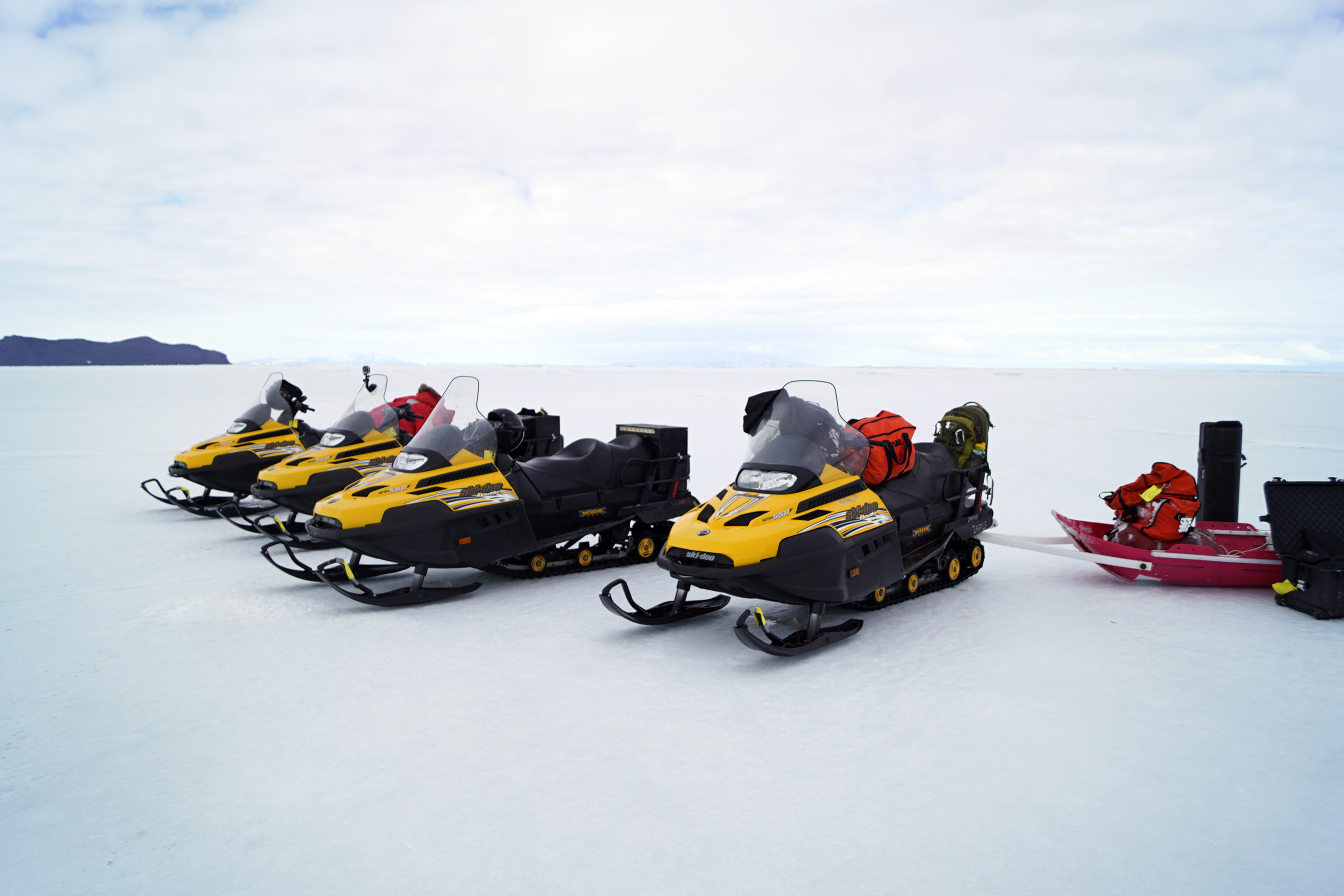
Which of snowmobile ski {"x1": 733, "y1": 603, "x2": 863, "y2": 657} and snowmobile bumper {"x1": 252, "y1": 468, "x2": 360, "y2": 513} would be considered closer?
snowmobile ski {"x1": 733, "y1": 603, "x2": 863, "y2": 657}

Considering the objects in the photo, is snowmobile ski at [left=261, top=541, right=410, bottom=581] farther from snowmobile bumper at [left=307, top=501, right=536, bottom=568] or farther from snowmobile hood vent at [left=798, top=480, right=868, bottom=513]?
snowmobile hood vent at [left=798, top=480, right=868, bottom=513]

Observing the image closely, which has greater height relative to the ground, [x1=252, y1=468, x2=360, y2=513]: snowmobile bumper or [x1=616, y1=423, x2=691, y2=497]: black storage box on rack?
[x1=616, y1=423, x2=691, y2=497]: black storage box on rack

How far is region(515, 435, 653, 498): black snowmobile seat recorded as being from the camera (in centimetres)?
495

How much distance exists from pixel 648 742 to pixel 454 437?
2597 mm

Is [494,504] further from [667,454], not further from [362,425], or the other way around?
[362,425]

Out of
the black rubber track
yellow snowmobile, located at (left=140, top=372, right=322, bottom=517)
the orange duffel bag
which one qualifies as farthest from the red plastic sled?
yellow snowmobile, located at (left=140, top=372, right=322, bottom=517)

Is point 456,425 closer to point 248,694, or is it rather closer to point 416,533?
point 416,533

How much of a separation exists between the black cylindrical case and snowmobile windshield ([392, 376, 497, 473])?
14.0ft

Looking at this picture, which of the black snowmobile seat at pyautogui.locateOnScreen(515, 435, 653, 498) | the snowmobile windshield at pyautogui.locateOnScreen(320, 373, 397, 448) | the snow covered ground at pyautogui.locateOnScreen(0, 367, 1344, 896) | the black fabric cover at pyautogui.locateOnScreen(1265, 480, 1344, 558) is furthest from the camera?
the snowmobile windshield at pyautogui.locateOnScreen(320, 373, 397, 448)

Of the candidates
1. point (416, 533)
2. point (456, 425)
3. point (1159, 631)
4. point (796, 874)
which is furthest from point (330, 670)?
point (1159, 631)

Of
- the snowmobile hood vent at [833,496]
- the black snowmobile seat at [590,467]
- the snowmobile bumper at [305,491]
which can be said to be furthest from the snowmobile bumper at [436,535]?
the snowmobile hood vent at [833,496]

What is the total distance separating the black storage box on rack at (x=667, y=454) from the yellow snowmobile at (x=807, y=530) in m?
1.33

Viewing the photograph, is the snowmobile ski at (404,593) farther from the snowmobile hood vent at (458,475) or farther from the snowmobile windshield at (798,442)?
the snowmobile windshield at (798,442)

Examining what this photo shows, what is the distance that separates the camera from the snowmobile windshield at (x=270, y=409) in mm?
7309
